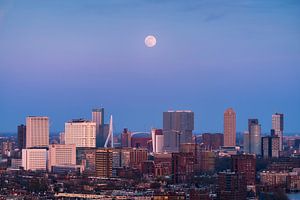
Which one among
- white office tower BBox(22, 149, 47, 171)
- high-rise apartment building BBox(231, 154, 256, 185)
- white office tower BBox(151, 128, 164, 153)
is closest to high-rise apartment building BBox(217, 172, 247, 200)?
high-rise apartment building BBox(231, 154, 256, 185)

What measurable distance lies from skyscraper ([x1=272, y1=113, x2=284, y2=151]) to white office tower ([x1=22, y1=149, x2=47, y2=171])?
13.3 feet

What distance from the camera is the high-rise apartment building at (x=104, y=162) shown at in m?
17.4

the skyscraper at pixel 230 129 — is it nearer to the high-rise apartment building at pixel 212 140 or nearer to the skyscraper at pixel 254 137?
the high-rise apartment building at pixel 212 140

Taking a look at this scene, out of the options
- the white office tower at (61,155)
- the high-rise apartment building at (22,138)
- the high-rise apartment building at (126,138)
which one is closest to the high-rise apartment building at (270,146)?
the high-rise apartment building at (126,138)

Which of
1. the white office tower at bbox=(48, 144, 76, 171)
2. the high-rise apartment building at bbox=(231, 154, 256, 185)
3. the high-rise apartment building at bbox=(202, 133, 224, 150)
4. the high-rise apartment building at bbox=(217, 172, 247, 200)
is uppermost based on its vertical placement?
the high-rise apartment building at bbox=(202, 133, 224, 150)

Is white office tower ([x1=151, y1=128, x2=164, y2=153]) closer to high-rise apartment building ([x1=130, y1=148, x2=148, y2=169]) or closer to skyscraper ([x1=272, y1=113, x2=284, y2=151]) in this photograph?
high-rise apartment building ([x1=130, y1=148, x2=148, y2=169])

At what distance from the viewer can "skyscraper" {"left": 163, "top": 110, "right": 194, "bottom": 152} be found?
18719 millimetres

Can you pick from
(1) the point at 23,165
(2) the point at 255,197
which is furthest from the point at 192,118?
(2) the point at 255,197

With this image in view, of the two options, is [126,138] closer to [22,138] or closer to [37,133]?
[37,133]

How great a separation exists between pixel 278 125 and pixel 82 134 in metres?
5.36

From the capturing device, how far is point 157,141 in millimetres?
20781

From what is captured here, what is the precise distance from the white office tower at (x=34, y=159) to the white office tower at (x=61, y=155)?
0.42ft

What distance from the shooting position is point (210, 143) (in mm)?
19703

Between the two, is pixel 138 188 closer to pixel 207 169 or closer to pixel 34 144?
pixel 207 169
